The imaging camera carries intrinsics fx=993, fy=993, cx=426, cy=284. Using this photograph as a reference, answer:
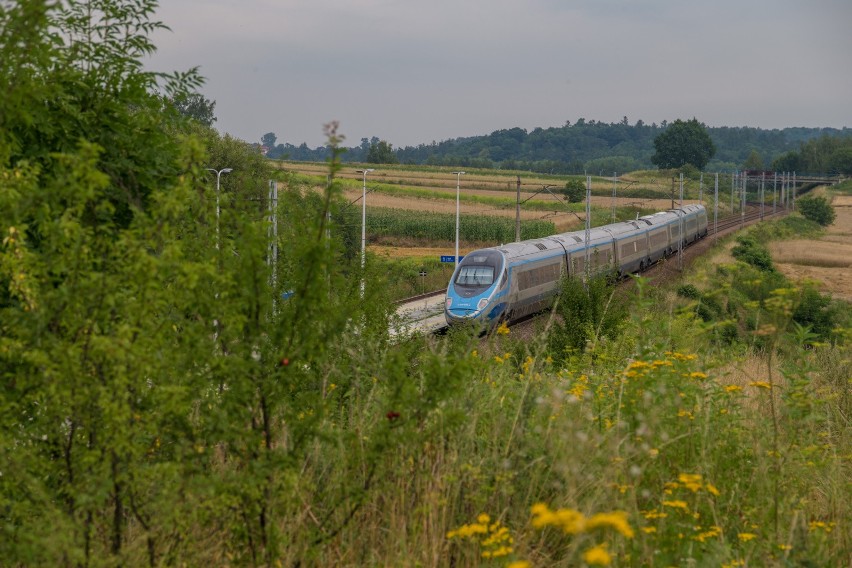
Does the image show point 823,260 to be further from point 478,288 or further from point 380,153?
point 380,153

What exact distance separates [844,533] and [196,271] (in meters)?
4.08

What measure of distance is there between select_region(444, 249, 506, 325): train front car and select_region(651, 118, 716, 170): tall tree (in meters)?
146

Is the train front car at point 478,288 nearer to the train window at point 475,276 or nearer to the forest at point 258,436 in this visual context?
the train window at point 475,276

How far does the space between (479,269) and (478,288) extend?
2.44ft

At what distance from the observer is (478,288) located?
27484 mm

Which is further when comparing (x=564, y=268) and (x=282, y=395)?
(x=564, y=268)

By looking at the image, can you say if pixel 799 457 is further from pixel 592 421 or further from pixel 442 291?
pixel 442 291

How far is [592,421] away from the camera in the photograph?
6512mm

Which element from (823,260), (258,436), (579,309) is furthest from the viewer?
(823,260)

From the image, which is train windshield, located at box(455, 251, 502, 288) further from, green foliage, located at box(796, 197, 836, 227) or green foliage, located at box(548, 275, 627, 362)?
green foliage, located at box(796, 197, 836, 227)

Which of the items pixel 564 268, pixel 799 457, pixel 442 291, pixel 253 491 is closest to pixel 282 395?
pixel 253 491

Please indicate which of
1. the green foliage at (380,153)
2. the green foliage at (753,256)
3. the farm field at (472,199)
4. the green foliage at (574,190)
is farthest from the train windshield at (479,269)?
the green foliage at (380,153)

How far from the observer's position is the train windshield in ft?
90.8

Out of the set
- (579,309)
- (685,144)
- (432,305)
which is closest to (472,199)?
(432,305)
